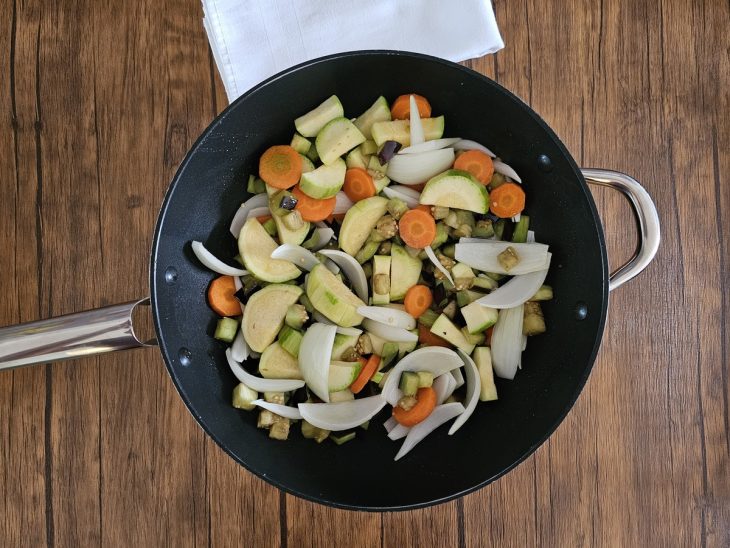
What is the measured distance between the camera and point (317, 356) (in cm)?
131

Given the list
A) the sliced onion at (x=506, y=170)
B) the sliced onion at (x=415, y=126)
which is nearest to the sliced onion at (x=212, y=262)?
the sliced onion at (x=415, y=126)

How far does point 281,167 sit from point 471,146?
0.40m

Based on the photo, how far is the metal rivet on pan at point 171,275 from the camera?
1.30 metres

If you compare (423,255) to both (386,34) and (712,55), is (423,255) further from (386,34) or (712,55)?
(712,55)

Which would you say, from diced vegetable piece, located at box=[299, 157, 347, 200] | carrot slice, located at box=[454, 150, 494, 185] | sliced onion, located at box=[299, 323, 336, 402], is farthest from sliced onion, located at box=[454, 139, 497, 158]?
sliced onion, located at box=[299, 323, 336, 402]

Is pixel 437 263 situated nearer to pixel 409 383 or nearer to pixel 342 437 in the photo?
pixel 409 383

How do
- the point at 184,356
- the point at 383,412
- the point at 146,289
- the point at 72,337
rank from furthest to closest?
the point at 146,289
the point at 383,412
the point at 184,356
the point at 72,337

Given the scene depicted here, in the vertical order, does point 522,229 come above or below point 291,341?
above

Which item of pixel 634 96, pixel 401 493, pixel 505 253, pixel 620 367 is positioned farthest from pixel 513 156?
pixel 401 493

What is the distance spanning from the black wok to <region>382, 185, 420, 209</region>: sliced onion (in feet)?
0.58

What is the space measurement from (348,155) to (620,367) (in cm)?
82

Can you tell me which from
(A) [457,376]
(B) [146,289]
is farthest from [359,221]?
(B) [146,289]

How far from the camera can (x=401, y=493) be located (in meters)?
1.39

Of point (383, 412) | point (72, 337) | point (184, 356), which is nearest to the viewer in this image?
point (72, 337)
